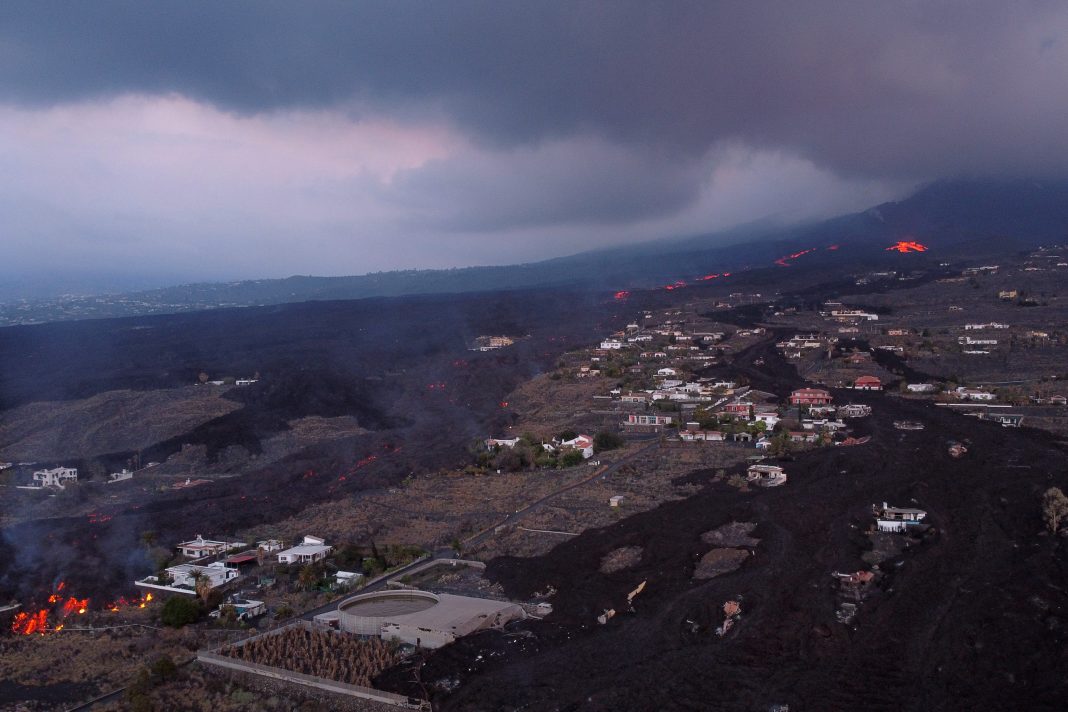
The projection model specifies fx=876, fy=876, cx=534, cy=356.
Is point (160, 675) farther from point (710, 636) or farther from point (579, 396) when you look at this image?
point (579, 396)

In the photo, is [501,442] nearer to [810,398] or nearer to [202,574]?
[810,398]

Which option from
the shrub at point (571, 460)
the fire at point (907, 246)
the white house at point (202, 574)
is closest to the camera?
the white house at point (202, 574)

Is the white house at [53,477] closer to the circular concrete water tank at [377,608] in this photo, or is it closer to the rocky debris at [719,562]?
the circular concrete water tank at [377,608]

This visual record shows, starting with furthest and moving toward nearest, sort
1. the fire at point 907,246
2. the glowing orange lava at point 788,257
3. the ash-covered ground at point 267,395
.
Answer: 1. the glowing orange lava at point 788,257
2. the fire at point 907,246
3. the ash-covered ground at point 267,395

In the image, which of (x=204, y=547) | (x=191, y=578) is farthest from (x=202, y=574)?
(x=204, y=547)

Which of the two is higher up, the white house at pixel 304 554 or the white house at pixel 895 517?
the white house at pixel 304 554

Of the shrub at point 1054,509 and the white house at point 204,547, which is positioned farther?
the white house at point 204,547

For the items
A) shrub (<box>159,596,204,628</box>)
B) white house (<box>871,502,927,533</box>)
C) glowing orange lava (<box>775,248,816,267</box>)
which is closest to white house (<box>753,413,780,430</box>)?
white house (<box>871,502,927,533</box>)

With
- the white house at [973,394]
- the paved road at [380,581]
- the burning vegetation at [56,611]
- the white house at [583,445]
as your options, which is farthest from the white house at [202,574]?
the white house at [973,394]

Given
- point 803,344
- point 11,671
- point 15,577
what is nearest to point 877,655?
point 11,671
